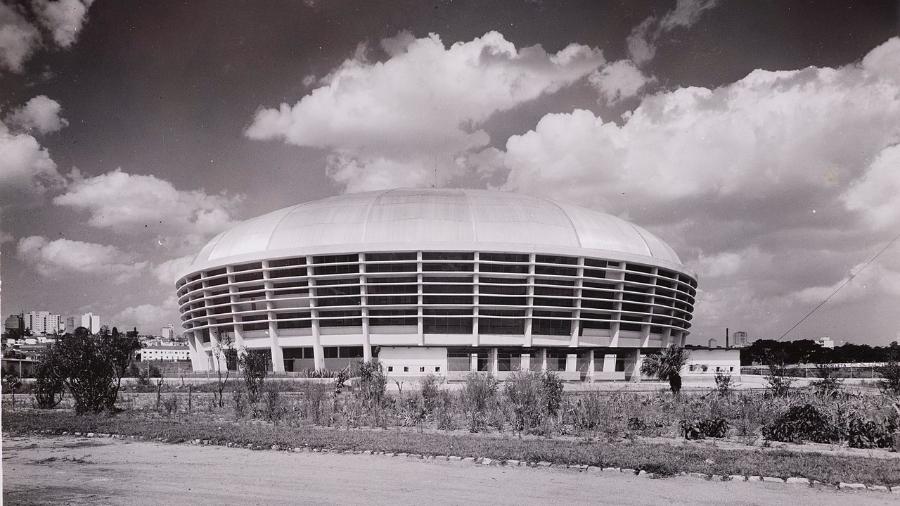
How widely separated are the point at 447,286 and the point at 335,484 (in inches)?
Answer: 1949

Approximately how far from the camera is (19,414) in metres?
26.9

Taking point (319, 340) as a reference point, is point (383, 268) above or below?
above

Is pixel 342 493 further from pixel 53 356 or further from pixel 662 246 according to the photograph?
pixel 662 246

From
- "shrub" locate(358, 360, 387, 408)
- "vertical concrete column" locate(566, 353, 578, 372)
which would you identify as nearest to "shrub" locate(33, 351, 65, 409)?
"shrub" locate(358, 360, 387, 408)

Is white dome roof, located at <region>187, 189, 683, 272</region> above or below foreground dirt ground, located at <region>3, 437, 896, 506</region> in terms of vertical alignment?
above

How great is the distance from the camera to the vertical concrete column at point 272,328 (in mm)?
64875

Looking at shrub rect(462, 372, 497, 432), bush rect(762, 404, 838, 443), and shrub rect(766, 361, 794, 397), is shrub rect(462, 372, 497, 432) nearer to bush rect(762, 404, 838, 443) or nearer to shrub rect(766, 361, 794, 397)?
bush rect(762, 404, 838, 443)

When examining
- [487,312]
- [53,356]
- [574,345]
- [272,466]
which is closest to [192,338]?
[487,312]

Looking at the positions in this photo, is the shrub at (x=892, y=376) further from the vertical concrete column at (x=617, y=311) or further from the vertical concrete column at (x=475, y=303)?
the vertical concrete column at (x=475, y=303)

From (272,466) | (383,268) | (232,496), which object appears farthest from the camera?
(383,268)

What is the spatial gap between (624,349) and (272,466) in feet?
184

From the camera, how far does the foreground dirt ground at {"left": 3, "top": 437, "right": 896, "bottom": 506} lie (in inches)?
477

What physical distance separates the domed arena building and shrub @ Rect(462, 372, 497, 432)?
1154 inches

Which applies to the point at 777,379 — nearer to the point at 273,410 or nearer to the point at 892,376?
the point at 892,376
